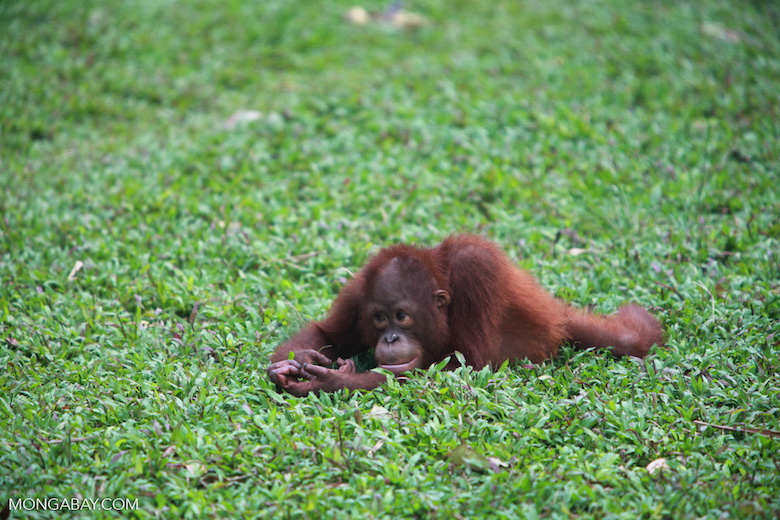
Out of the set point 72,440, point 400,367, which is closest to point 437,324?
point 400,367

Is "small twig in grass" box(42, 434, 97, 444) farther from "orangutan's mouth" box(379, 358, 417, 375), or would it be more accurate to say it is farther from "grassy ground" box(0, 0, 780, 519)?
"orangutan's mouth" box(379, 358, 417, 375)

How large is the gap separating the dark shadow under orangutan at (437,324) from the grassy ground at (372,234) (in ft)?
0.44

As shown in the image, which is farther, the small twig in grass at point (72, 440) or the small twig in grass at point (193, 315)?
the small twig in grass at point (193, 315)

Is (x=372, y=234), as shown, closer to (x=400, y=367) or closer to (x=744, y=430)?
(x=400, y=367)

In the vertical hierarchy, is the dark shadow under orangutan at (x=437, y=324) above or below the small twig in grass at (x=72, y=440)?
above

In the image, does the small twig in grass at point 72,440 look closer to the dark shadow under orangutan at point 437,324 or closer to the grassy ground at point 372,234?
the grassy ground at point 372,234

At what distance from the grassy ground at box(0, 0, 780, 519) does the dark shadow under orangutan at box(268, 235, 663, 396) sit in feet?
0.44

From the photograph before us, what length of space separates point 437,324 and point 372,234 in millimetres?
1950

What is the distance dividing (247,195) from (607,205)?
2.91m

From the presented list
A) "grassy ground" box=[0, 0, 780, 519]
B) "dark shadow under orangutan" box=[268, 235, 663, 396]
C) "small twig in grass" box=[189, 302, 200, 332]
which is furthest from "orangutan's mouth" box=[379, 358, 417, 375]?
"small twig in grass" box=[189, 302, 200, 332]

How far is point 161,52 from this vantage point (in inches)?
359

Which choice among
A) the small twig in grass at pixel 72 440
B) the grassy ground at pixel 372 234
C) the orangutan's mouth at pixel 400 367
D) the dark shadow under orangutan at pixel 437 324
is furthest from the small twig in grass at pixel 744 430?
the small twig in grass at pixel 72 440

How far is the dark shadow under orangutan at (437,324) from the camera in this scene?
3.81m

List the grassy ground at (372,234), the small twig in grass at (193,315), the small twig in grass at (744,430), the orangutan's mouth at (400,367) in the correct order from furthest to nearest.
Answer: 1. the small twig in grass at (193,315)
2. the orangutan's mouth at (400,367)
3. the small twig in grass at (744,430)
4. the grassy ground at (372,234)
